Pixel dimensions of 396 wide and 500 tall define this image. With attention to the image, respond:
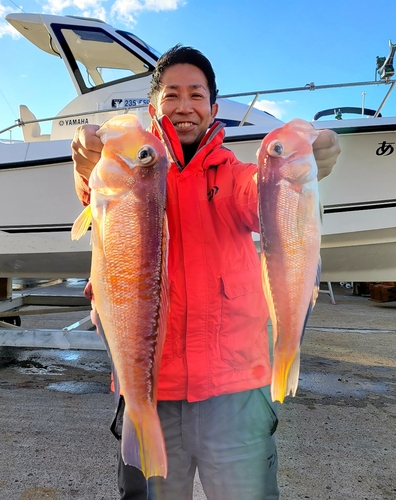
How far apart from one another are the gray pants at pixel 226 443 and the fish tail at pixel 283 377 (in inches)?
9.1

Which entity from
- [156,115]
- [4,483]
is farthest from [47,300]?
[156,115]

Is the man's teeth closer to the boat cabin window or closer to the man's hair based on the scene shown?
the man's hair

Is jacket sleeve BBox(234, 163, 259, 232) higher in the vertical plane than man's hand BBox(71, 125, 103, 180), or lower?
lower


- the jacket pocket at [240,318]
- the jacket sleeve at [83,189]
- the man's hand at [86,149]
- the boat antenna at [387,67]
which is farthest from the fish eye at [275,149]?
the boat antenna at [387,67]

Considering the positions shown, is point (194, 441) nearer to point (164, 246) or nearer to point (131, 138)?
point (164, 246)

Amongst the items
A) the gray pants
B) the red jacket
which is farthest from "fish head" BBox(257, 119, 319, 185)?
the gray pants

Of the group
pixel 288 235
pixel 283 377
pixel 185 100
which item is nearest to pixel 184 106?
pixel 185 100

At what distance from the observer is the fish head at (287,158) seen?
123 cm

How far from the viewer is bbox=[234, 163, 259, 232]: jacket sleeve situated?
1.46m

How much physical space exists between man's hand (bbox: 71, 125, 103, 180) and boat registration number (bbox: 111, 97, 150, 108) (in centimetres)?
353

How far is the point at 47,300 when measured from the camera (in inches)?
219

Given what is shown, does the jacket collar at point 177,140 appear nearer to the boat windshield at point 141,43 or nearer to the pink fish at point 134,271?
the pink fish at point 134,271

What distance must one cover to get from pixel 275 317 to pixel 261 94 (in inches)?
138

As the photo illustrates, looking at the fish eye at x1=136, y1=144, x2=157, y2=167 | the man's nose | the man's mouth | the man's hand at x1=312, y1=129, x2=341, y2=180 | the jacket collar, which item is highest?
the man's nose
